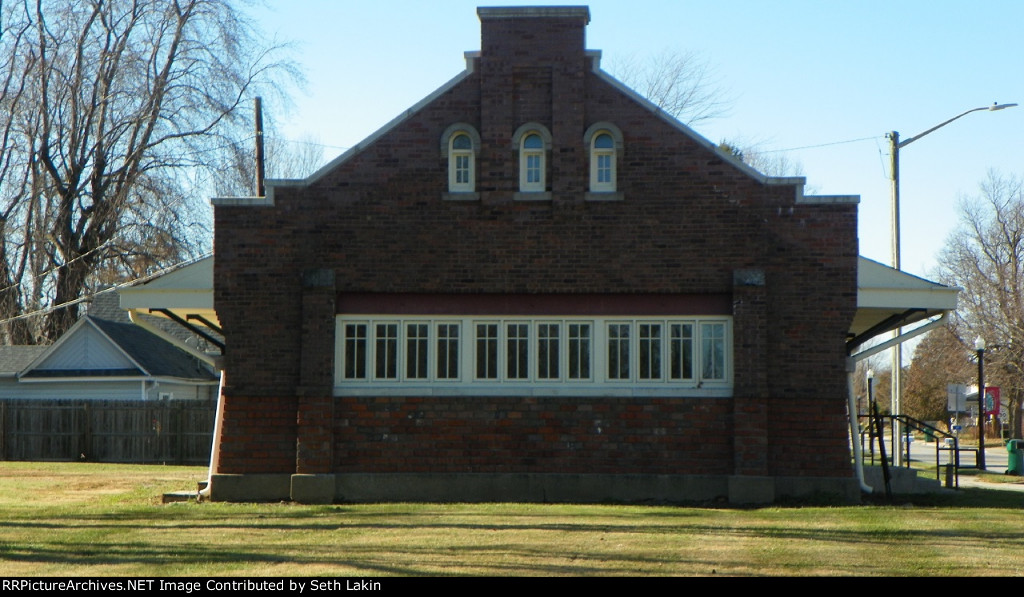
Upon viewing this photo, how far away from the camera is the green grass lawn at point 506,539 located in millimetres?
10148

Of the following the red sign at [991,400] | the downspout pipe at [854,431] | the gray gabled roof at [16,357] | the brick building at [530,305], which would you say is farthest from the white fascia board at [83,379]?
the red sign at [991,400]

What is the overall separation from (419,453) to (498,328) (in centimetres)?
213

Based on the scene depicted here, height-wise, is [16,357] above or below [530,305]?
below

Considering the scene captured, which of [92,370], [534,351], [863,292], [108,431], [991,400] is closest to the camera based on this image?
[534,351]

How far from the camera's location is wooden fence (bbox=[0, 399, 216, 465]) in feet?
109

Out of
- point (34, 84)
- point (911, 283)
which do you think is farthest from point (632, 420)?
point (34, 84)

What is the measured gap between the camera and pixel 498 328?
16844 mm

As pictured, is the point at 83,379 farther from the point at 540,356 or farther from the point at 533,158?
the point at 533,158

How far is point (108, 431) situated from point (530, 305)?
68.0 ft

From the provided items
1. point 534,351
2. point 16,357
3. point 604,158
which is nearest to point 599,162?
point 604,158

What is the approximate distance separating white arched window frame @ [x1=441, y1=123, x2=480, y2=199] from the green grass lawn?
4.55 meters

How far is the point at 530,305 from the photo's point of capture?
16.7m
